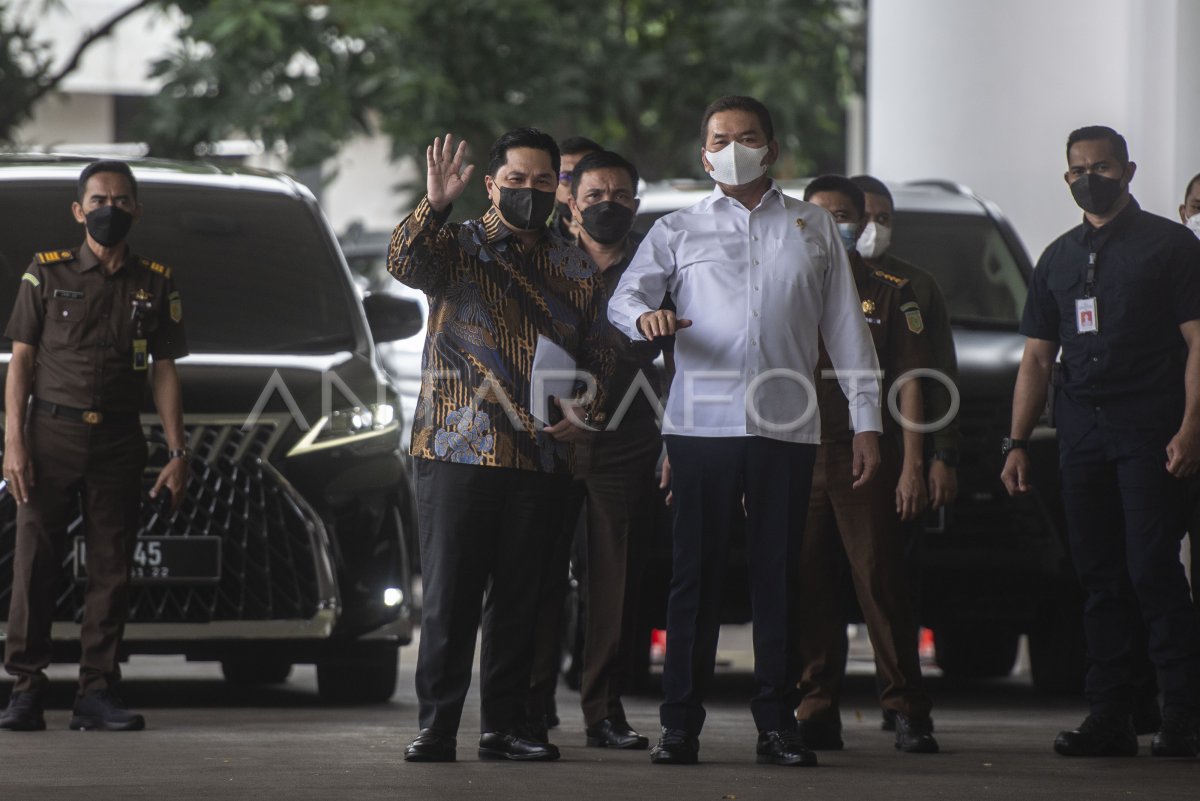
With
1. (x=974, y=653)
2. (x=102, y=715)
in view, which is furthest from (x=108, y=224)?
(x=974, y=653)

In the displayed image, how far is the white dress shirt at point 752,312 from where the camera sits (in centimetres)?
739

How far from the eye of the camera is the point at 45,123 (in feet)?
121

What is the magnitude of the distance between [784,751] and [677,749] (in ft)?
1.05

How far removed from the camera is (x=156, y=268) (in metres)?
8.71

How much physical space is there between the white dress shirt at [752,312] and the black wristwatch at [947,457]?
2.77ft

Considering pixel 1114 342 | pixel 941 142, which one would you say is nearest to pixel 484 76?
pixel 941 142

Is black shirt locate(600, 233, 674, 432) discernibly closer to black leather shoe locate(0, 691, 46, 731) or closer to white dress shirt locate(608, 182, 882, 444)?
white dress shirt locate(608, 182, 882, 444)

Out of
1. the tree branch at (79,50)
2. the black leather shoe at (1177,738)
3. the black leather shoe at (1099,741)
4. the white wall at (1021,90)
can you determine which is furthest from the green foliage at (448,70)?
the black leather shoe at (1177,738)

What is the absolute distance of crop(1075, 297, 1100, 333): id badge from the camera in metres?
7.91

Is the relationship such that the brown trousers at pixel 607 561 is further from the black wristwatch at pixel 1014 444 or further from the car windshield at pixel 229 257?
the car windshield at pixel 229 257

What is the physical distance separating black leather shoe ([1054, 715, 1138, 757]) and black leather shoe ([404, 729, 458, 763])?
1937mm

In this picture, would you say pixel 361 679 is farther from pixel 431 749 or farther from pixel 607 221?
pixel 607 221

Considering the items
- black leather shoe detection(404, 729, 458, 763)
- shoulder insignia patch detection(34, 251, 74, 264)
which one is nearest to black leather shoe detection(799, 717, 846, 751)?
black leather shoe detection(404, 729, 458, 763)

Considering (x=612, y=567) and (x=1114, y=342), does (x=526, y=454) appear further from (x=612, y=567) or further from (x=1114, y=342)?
(x=1114, y=342)
